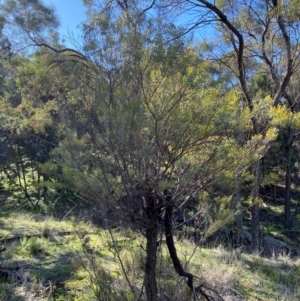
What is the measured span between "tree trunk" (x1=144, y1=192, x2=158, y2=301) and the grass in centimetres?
21

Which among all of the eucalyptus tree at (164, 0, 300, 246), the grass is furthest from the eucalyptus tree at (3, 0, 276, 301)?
the eucalyptus tree at (164, 0, 300, 246)

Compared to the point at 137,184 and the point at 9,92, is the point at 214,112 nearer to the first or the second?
the point at 137,184

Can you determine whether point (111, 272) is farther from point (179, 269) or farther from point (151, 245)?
point (151, 245)

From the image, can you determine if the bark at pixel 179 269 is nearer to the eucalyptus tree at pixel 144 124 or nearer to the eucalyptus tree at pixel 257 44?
the eucalyptus tree at pixel 144 124

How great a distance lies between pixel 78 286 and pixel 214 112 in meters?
2.32

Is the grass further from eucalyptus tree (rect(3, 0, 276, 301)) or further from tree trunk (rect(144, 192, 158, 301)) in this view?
eucalyptus tree (rect(3, 0, 276, 301))

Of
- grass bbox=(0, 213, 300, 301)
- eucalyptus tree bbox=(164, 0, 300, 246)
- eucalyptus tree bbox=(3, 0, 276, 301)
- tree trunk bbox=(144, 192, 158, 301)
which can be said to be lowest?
grass bbox=(0, 213, 300, 301)

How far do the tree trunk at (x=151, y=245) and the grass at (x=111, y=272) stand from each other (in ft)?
0.68

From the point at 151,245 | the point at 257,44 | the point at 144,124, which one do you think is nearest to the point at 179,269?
the point at 151,245

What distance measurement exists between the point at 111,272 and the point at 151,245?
45.5 inches

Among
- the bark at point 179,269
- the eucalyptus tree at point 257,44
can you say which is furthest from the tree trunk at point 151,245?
the eucalyptus tree at point 257,44

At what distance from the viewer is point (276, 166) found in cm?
1748

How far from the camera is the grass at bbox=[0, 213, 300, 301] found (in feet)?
10.1

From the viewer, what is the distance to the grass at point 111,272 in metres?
3.09
